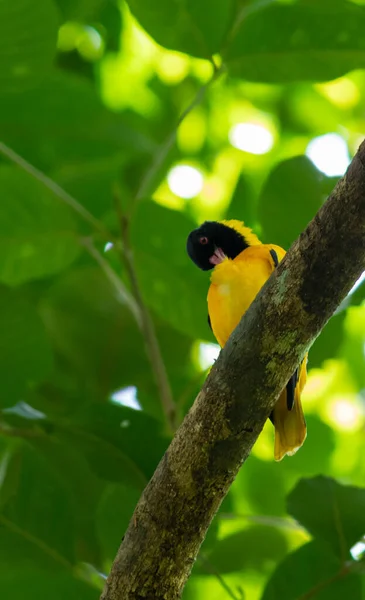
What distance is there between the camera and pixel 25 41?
280 centimetres

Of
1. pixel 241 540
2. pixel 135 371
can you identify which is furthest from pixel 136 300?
pixel 241 540

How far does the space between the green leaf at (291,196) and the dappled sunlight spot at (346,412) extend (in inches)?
89.0

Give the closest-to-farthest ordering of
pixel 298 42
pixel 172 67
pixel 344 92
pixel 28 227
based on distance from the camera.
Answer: pixel 298 42 < pixel 28 227 < pixel 172 67 < pixel 344 92

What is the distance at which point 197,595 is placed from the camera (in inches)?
136

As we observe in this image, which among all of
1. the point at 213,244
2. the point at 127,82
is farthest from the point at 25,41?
the point at 127,82

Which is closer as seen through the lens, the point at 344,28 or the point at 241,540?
the point at 344,28

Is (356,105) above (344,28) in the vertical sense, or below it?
above

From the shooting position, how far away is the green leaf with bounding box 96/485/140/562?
9.36 feet

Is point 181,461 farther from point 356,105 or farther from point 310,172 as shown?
point 356,105

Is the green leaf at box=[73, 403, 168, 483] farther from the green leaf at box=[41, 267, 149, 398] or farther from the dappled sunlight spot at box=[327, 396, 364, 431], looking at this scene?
the dappled sunlight spot at box=[327, 396, 364, 431]

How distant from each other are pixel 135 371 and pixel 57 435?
87 centimetres

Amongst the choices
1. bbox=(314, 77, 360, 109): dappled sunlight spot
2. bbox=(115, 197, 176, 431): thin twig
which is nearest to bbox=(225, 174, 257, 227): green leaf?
bbox=(115, 197, 176, 431): thin twig

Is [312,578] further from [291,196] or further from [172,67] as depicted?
[172,67]

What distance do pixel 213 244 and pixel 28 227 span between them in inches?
33.5
